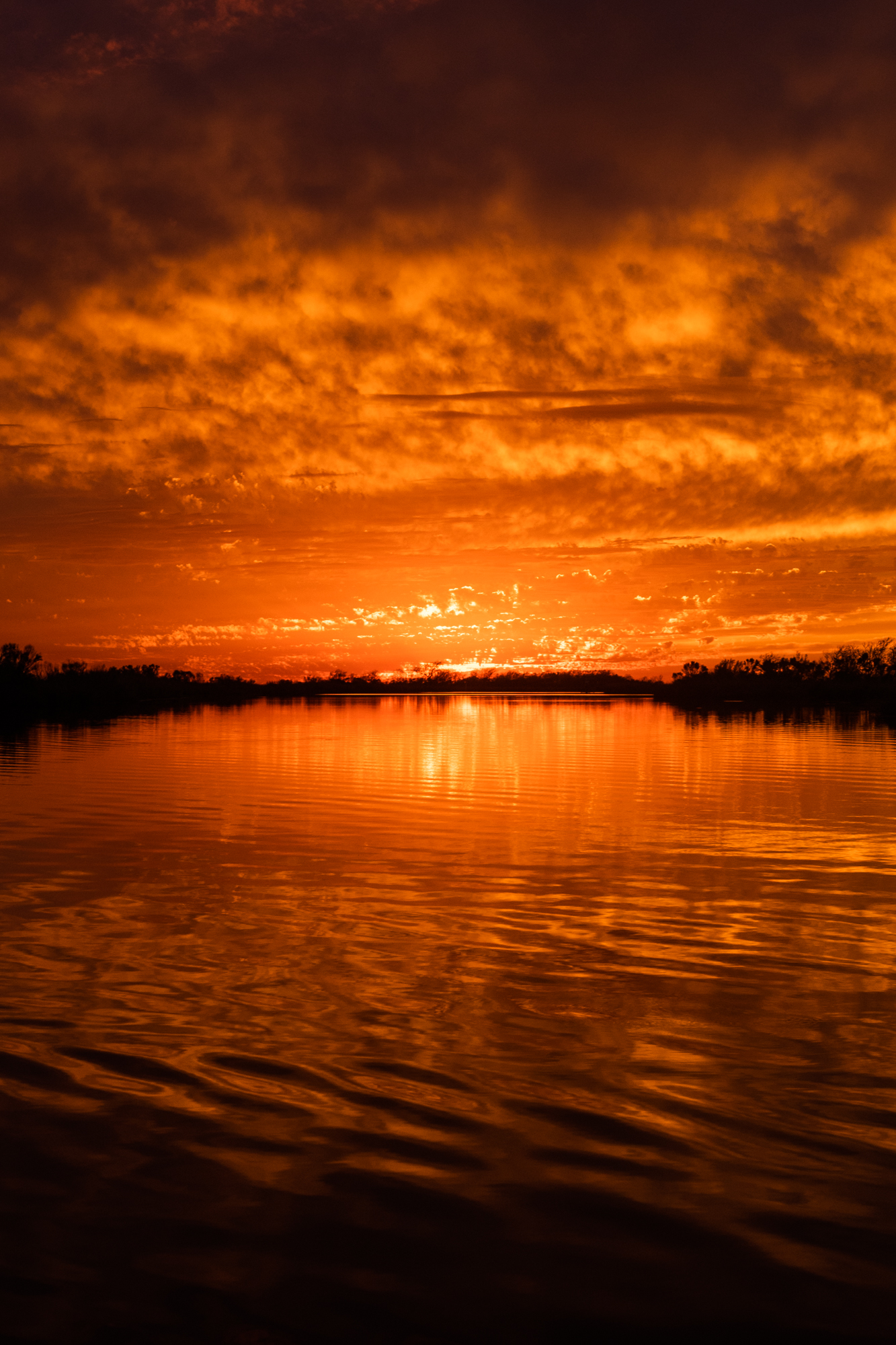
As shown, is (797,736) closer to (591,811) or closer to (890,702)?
(591,811)

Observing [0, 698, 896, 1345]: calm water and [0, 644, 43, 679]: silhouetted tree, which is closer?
[0, 698, 896, 1345]: calm water

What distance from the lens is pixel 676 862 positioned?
1908cm

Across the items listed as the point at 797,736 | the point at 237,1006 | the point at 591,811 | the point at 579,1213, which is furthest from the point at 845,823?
the point at 797,736

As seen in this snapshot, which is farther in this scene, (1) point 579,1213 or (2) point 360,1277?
(1) point 579,1213

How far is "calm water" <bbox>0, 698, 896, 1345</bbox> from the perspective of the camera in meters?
5.51

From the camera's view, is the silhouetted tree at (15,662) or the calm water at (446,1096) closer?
the calm water at (446,1096)

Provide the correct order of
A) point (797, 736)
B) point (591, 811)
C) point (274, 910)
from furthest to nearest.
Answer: point (797, 736) < point (591, 811) < point (274, 910)

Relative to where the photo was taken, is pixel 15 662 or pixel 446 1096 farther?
pixel 15 662

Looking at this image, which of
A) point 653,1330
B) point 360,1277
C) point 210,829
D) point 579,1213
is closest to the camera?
point 653,1330

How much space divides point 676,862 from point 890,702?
112732 millimetres

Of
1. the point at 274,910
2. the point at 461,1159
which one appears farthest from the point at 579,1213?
the point at 274,910

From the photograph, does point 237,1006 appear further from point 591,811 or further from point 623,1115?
point 591,811

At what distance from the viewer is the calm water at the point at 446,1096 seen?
18.1ft

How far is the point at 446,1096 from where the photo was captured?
802 centimetres
